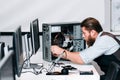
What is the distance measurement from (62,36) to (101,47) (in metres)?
0.44

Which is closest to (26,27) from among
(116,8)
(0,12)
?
(0,12)

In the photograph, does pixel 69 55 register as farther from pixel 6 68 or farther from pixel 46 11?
pixel 6 68

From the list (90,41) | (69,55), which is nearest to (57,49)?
(69,55)

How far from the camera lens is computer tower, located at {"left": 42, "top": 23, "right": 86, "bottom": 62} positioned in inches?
118

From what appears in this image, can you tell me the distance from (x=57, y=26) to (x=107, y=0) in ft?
3.75

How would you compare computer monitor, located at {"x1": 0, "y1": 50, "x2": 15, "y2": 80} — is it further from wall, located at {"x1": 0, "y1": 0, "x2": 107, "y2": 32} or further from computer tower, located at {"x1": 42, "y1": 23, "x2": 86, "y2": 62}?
wall, located at {"x1": 0, "y1": 0, "x2": 107, "y2": 32}

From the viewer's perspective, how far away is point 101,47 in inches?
109

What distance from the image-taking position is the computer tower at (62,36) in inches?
118

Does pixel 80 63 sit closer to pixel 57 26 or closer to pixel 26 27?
pixel 57 26

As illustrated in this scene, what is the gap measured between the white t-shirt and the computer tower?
11.0 inches

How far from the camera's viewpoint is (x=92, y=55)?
2797mm

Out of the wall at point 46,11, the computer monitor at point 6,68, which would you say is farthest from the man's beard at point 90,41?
the computer monitor at point 6,68

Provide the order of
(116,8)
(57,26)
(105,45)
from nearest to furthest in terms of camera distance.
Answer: (105,45)
(57,26)
(116,8)

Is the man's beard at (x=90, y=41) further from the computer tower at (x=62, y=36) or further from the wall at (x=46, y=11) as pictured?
the wall at (x=46, y=11)
